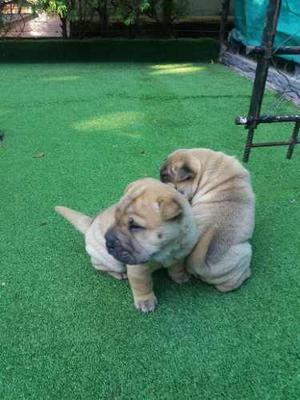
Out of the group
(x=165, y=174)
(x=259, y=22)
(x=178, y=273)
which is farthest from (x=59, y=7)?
(x=178, y=273)

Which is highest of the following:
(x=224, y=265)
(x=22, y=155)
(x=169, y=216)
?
(x=169, y=216)

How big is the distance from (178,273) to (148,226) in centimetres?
58

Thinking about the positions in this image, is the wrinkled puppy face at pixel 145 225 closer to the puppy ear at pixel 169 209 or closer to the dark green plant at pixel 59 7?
the puppy ear at pixel 169 209

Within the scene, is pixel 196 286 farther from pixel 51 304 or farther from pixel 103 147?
pixel 103 147

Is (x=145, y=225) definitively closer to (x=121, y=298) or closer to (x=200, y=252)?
(x=200, y=252)

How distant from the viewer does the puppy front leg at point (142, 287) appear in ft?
6.73

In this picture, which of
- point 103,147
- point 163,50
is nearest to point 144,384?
point 103,147

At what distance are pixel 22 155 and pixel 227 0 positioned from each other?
603cm

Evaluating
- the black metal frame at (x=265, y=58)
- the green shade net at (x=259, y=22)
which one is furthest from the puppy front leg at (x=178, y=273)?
the green shade net at (x=259, y=22)

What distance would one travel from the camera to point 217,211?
236 centimetres

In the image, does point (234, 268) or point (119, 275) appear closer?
point (234, 268)

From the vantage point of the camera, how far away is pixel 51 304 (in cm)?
225

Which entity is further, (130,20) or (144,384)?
(130,20)

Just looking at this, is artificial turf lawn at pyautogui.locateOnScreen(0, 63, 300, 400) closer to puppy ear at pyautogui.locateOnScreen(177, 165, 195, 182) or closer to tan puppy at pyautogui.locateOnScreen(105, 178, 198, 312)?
tan puppy at pyautogui.locateOnScreen(105, 178, 198, 312)
